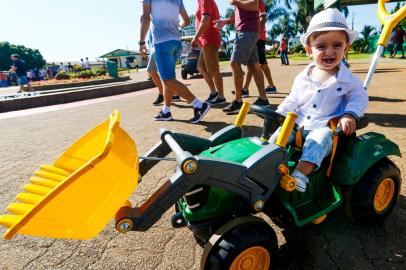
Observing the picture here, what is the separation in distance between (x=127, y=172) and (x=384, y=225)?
5.51 feet

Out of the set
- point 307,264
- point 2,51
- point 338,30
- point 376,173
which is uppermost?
point 2,51

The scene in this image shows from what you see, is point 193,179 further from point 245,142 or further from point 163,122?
point 163,122

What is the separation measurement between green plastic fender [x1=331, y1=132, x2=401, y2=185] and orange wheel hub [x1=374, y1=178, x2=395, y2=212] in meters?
0.20

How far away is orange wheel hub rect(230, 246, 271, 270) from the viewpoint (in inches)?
53.4

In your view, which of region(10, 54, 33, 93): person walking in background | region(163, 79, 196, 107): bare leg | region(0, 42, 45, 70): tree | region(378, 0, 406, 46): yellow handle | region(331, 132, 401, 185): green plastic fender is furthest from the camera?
region(0, 42, 45, 70): tree

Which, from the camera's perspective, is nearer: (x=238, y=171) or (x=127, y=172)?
(x=127, y=172)

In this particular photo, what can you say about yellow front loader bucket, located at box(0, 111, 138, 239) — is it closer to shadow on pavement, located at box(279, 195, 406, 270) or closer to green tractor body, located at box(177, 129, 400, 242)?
green tractor body, located at box(177, 129, 400, 242)

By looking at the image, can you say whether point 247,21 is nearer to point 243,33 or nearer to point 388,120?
point 243,33

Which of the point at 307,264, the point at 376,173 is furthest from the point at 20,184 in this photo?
the point at 376,173

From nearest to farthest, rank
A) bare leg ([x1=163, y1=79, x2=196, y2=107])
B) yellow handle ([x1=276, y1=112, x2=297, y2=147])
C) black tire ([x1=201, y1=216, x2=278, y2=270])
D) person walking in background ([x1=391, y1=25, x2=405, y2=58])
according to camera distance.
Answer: black tire ([x1=201, y1=216, x2=278, y2=270]), yellow handle ([x1=276, y1=112, x2=297, y2=147]), bare leg ([x1=163, y1=79, x2=196, y2=107]), person walking in background ([x1=391, y1=25, x2=405, y2=58])

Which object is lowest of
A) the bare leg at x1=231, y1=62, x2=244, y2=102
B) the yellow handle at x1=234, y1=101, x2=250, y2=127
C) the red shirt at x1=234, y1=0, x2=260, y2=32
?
the yellow handle at x1=234, y1=101, x2=250, y2=127

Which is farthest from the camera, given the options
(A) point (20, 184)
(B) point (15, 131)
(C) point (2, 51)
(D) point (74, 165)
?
(C) point (2, 51)

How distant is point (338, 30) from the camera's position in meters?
1.86

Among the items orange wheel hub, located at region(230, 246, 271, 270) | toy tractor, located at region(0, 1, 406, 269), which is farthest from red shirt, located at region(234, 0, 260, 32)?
orange wheel hub, located at region(230, 246, 271, 270)
